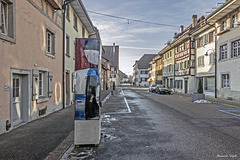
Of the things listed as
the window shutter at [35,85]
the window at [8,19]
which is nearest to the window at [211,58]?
the window shutter at [35,85]

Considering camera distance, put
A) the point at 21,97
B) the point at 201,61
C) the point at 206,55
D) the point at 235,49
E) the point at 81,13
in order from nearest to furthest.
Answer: the point at 21,97, the point at 81,13, the point at 235,49, the point at 206,55, the point at 201,61

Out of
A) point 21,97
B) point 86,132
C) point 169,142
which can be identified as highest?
point 21,97

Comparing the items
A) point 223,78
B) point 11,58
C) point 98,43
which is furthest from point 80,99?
point 223,78

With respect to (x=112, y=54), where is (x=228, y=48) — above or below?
below

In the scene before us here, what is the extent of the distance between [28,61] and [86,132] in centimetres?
455

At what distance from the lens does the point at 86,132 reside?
4.57 meters

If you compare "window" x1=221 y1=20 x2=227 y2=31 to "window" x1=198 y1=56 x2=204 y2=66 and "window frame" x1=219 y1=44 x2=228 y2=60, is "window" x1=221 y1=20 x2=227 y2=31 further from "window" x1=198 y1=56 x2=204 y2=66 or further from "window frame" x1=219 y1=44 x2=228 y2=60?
"window" x1=198 y1=56 x2=204 y2=66

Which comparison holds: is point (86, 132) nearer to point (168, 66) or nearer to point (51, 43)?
point (51, 43)

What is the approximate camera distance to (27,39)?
7.21 metres

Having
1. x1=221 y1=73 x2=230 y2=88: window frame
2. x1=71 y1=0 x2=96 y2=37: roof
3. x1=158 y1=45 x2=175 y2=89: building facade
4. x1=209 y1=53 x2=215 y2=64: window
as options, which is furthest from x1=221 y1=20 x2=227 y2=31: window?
x1=158 y1=45 x2=175 y2=89: building facade

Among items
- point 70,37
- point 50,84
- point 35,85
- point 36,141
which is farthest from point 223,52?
point 36,141

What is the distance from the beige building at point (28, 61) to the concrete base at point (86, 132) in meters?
2.84

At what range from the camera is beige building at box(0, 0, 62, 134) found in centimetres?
594

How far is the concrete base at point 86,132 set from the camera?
4547mm
